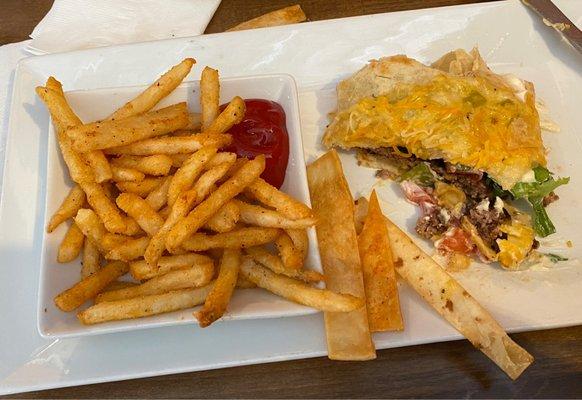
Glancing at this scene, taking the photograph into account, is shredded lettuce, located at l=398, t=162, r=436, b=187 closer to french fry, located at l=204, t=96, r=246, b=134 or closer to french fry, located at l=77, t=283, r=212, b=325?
french fry, located at l=204, t=96, r=246, b=134

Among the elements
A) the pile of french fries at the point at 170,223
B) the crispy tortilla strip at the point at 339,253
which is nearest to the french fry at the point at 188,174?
the pile of french fries at the point at 170,223

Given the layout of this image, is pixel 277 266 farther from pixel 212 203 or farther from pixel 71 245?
pixel 71 245

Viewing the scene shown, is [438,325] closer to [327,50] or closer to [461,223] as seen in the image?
[461,223]

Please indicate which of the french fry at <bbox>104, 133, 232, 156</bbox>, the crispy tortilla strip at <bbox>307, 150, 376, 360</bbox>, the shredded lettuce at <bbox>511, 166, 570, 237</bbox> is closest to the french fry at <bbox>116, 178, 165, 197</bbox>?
the french fry at <bbox>104, 133, 232, 156</bbox>

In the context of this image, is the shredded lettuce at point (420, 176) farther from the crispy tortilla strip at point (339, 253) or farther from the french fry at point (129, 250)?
the french fry at point (129, 250)

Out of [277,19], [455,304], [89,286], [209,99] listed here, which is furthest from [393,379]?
[277,19]
